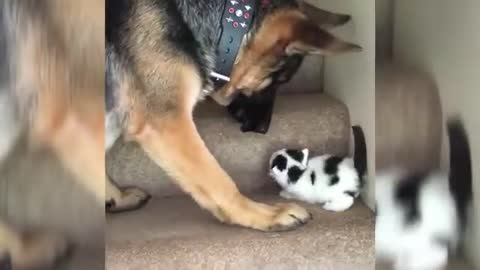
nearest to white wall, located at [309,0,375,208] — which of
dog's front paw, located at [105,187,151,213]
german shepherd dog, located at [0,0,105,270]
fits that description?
dog's front paw, located at [105,187,151,213]

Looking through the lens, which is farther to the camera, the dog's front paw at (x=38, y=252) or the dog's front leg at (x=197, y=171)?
the dog's front leg at (x=197, y=171)

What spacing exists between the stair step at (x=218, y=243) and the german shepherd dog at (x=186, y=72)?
0.03m

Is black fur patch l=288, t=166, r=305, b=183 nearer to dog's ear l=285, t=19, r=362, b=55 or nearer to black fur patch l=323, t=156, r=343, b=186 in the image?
black fur patch l=323, t=156, r=343, b=186

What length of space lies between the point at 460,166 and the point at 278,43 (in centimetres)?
46

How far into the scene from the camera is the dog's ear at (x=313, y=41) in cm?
156

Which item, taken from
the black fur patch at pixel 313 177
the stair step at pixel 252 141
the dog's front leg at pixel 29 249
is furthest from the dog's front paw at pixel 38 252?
the black fur patch at pixel 313 177

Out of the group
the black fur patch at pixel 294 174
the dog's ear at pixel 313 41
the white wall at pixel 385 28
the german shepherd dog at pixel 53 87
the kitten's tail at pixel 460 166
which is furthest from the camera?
the black fur patch at pixel 294 174

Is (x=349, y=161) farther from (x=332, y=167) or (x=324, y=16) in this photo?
(x=324, y=16)

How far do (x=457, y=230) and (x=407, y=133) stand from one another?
268 mm

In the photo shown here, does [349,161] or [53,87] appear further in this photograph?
[349,161]

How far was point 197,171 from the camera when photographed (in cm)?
160

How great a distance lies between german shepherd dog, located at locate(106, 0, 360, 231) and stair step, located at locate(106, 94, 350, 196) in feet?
0.22

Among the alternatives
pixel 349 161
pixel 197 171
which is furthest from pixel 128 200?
pixel 349 161

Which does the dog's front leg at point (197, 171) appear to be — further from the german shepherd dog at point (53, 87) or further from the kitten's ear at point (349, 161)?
the german shepherd dog at point (53, 87)
